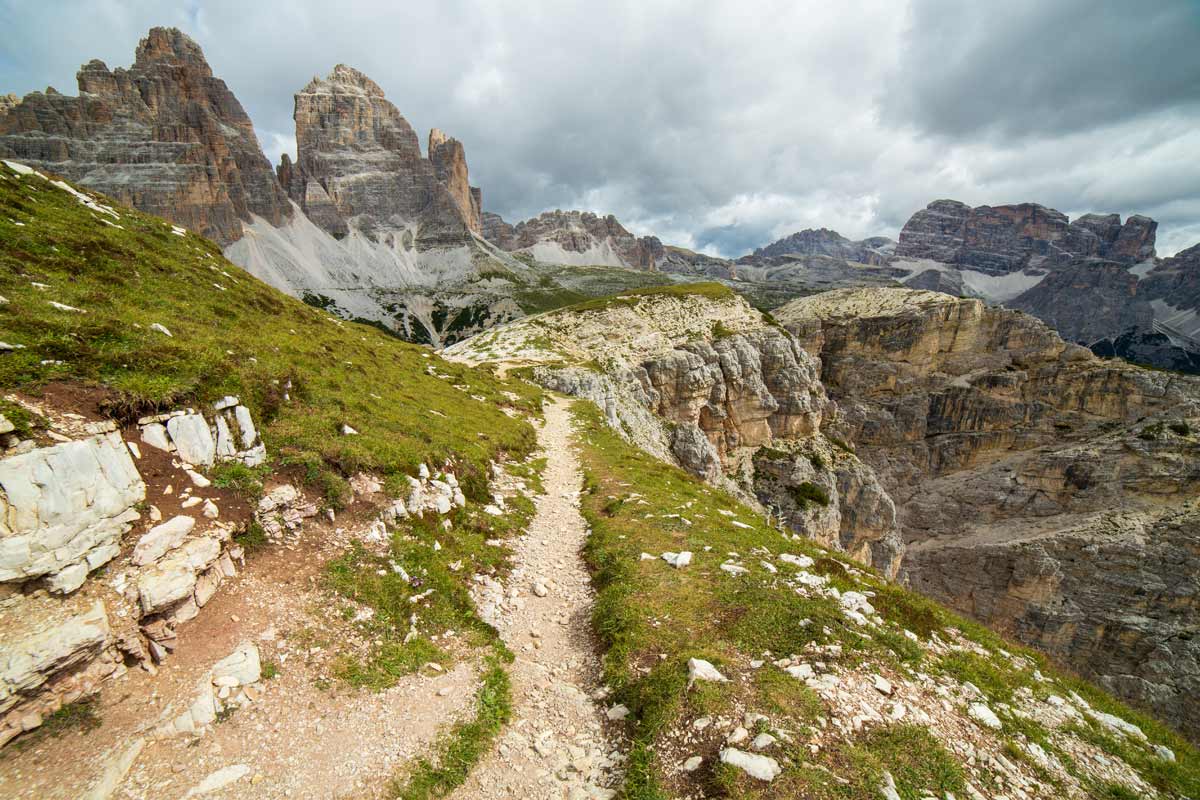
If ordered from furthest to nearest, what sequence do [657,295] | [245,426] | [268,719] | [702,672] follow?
1. [657,295]
2. [245,426]
3. [702,672]
4. [268,719]

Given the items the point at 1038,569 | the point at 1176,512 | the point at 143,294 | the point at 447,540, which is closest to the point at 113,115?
the point at 143,294

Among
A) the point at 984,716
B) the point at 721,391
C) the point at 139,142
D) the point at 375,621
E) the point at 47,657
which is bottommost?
the point at 984,716

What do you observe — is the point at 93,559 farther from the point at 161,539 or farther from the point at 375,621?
the point at 375,621

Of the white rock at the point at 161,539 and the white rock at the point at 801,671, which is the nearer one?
the white rock at the point at 161,539

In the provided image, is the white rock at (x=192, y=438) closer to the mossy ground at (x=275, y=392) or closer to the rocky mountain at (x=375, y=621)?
the rocky mountain at (x=375, y=621)

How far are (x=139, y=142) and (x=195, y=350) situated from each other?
882 ft

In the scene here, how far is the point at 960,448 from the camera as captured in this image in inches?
4237

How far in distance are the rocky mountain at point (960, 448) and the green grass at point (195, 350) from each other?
27.0 metres

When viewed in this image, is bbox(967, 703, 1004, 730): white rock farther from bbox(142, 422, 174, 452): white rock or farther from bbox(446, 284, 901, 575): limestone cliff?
bbox(446, 284, 901, 575): limestone cliff

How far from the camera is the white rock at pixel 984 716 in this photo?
24.9ft

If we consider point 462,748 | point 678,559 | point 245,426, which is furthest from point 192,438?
point 678,559

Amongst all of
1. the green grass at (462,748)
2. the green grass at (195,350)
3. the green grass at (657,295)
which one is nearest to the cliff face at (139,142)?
the green grass at (657,295)

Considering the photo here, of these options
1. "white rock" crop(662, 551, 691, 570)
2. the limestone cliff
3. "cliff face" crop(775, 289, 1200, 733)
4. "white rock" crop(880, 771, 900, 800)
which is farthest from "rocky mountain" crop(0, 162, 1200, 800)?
"cliff face" crop(775, 289, 1200, 733)

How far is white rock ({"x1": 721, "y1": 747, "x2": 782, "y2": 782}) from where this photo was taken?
20.0ft
